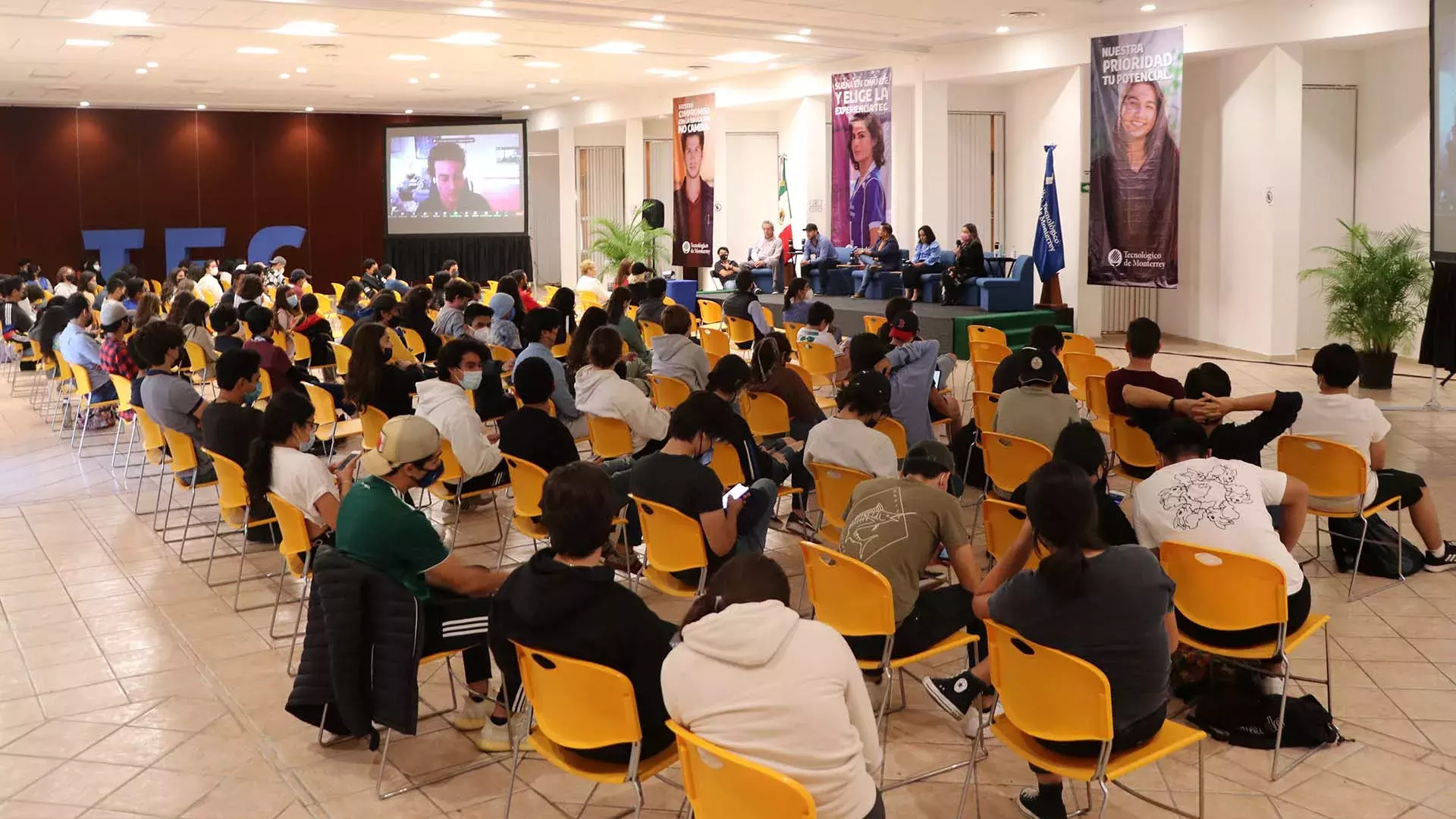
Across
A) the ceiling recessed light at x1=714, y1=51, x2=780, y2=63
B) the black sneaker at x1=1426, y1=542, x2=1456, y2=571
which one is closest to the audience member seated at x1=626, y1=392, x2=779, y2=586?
the black sneaker at x1=1426, y1=542, x2=1456, y2=571

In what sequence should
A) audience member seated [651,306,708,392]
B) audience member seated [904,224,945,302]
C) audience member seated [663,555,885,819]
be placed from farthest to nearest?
audience member seated [904,224,945,302], audience member seated [651,306,708,392], audience member seated [663,555,885,819]

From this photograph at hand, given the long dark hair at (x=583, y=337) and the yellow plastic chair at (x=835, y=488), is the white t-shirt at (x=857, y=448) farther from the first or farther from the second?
the long dark hair at (x=583, y=337)

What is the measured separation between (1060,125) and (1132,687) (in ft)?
45.6

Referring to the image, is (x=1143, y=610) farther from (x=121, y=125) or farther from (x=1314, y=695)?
(x=121, y=125)

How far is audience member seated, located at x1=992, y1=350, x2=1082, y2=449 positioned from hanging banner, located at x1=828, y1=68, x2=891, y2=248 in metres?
11.7

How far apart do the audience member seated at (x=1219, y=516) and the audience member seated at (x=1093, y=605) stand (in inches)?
30.3

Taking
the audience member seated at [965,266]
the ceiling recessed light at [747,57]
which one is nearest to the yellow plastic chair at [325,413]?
the audience member seated at [965,266]

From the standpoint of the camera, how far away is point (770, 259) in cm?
1908

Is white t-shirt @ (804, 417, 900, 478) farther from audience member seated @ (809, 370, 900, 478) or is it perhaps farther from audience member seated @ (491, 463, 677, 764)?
audience member seated @ (491, 463, 677, 764)

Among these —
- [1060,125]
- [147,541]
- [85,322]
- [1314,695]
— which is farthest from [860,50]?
[1314,695]

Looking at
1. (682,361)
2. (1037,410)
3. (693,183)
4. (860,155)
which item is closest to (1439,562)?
(1037,410)

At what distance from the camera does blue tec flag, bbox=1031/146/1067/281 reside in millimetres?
15688

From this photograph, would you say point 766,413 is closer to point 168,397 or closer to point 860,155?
point 168,397

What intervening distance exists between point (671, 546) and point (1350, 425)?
3.27m
